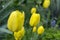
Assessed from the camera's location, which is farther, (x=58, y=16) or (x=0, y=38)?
(x=58, y=16)

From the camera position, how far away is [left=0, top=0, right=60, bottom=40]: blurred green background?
2.05m

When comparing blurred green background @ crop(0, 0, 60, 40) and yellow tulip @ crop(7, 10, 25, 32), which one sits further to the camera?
blurred green background @ crop(0, 0, 60, 40)

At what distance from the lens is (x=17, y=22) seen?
1.01 m

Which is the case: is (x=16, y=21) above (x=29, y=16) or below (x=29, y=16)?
above

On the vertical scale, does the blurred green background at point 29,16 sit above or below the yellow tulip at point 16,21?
below

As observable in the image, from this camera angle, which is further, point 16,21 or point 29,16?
point 29,16

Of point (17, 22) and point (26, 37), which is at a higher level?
point (17, 22)

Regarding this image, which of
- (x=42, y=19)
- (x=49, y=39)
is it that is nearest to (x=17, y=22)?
(x=49, y=39)

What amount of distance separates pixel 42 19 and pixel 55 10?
106cm

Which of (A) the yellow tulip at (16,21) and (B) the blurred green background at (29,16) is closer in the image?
(A) the yellow tulip at (16,21)

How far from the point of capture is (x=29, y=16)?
9.96 ft

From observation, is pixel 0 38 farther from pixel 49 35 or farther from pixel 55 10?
pixel 55 10

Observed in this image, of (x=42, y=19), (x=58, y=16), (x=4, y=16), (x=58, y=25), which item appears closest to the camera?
(x=4, y=16)

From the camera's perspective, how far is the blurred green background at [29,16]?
205cm
